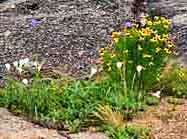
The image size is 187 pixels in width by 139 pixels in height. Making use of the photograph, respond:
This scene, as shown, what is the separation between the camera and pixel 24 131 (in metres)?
5.77

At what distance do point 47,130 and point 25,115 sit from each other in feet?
1.43

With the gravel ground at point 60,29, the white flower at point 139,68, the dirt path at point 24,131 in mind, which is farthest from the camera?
the gravel ground at point 60,29

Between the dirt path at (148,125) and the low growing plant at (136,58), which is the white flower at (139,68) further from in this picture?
the dirt path at (148,125)

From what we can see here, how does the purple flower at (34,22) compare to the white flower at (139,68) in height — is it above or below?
above

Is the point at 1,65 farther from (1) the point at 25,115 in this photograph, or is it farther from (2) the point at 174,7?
(2) the point at 174,7

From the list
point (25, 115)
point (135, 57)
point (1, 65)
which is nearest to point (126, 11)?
point (1, 65)

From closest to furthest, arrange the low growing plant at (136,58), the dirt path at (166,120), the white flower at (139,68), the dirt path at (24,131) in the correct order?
1. the dirt path at (24,131)
2. the dirt path at (166,120)
3. the white flower at (139,68)
4. the low growing plant at (136,58)

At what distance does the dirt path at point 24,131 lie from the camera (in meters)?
5.64

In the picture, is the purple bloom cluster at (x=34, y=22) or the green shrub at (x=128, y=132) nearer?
the green shrub at (x=128, y=132)

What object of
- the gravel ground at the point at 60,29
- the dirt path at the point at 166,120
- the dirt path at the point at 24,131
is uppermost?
the gravel ground at the point at 60,29

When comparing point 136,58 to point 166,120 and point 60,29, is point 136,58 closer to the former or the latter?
point 166,120

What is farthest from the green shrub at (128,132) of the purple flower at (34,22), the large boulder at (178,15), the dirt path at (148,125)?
the purple flower at (34,22)

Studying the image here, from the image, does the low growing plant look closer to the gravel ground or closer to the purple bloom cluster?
the gravel ground

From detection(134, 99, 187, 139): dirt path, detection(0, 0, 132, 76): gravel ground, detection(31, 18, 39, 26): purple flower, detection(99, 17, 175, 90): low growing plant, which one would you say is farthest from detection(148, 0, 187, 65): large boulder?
detection(31, 18, 39, 26): purple flower
